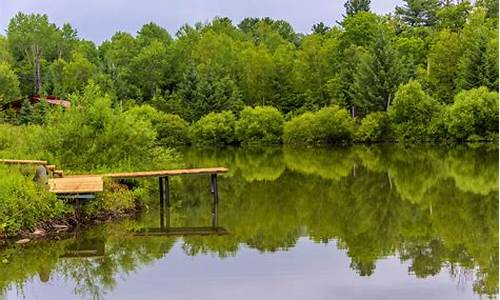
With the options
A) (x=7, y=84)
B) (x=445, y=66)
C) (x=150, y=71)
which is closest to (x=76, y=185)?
(x=445, y=66)

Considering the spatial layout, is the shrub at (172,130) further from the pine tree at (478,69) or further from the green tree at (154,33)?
the green tree at (154,33)

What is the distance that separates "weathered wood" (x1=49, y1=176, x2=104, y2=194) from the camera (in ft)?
53.2

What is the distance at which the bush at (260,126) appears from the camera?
190 ft

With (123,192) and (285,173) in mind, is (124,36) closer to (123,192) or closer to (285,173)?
(285,173)

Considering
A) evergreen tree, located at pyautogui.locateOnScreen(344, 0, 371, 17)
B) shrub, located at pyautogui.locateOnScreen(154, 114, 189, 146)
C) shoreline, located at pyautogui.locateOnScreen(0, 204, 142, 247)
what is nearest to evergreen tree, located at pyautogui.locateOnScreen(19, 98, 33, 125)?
shrub, located at pyautogui.locateOnScreen(154, 114, 189, 146)

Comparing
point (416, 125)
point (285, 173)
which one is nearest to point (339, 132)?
point (416, 125)

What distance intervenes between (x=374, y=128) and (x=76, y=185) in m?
39.8

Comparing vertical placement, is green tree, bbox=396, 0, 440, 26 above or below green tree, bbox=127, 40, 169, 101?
above

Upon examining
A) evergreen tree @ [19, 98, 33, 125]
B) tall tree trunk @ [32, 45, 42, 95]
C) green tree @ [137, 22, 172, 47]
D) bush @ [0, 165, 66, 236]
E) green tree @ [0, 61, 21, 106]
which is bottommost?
bush @ [0, 165, 66, 236]

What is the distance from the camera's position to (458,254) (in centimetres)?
1337

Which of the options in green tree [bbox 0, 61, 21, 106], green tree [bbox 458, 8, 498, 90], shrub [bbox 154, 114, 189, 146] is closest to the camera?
green tree [bbox 458, 8, 498, 90]

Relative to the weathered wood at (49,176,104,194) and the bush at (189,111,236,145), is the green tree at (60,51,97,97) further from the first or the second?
the weathered wood at (49,176,104,194)

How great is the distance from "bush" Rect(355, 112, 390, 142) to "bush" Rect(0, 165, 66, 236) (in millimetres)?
40022

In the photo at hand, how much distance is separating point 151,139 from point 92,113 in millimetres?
2202
